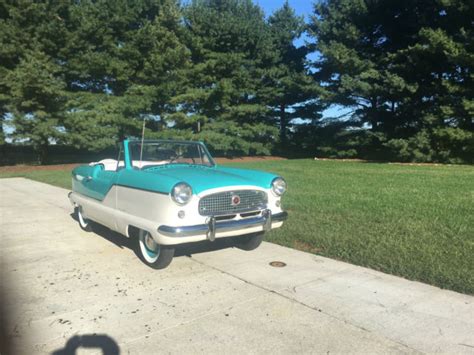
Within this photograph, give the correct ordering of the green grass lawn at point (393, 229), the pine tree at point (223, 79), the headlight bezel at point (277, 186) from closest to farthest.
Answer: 1. the green grass lawn at point (393, 229)
2. the headlight bezel at point (277, 186)
3. the pine tree at point (223, 79)

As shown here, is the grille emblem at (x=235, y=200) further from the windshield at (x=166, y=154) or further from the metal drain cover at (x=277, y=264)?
the windshield at (x=166, y=154)

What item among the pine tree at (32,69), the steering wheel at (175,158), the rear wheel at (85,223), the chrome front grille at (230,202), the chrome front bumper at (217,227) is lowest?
the rear wheel at (85,223)

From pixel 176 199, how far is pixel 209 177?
2.08 feet

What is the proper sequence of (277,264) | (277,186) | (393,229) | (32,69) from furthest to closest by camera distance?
1. (32,69)
2. (393,229)
3. (277,186)
4. (277,264)

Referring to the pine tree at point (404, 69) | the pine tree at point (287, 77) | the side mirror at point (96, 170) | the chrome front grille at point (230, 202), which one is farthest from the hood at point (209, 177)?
the pine tree at point (287, 77)

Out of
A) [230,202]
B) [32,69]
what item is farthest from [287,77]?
[230,202]

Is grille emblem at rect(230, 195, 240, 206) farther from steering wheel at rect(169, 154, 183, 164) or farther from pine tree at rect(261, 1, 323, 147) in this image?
pine tree at rect(261, 1, 323, 147)

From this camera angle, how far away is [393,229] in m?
6.43

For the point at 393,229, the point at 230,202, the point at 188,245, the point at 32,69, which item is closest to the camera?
the point at 230,202

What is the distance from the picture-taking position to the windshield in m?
5.55

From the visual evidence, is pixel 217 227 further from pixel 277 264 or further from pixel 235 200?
pixel 277 264

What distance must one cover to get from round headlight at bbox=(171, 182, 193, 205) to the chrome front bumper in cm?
29

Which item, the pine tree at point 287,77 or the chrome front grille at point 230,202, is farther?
the pine tree at point 287,77

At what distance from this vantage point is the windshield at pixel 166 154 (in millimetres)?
5548
